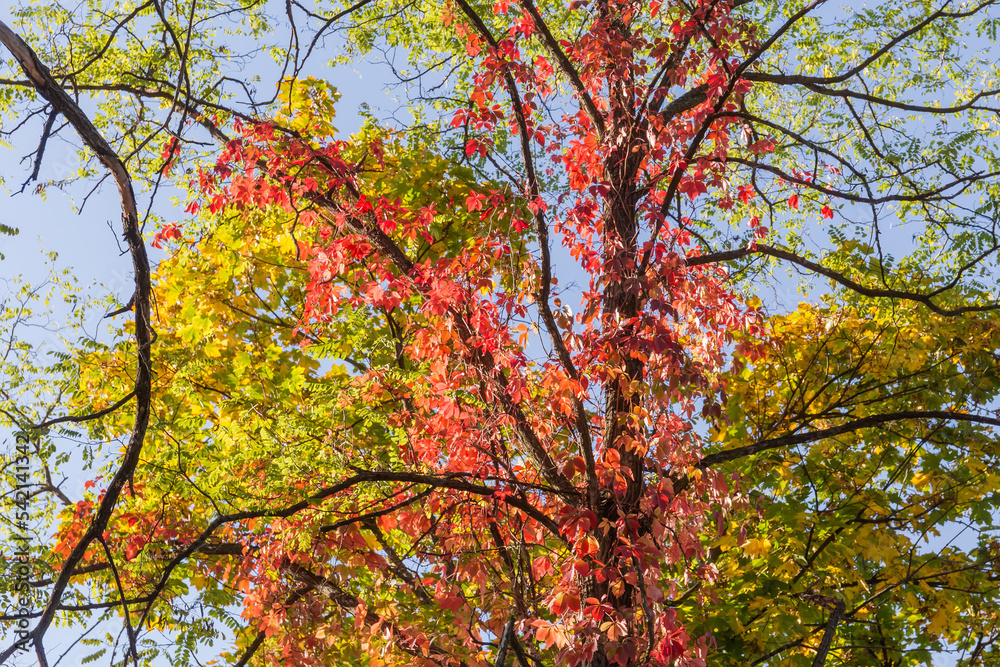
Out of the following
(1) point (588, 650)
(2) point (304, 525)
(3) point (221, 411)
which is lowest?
(1) point (588, 650)

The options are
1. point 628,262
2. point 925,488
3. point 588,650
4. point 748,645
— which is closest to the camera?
point 588,650

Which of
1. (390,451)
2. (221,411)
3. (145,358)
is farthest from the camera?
(221,411)

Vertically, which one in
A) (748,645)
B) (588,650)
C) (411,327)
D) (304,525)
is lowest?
(588,650)

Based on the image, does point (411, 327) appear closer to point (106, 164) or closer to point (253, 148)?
point (253, 148)

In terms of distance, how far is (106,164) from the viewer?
354cm

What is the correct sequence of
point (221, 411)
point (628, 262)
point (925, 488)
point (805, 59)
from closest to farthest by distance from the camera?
point (628, 262)
point (925, 488)
point (221, 411)
point (805, 59)

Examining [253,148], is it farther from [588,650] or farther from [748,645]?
[748,645]

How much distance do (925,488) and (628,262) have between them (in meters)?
4.48

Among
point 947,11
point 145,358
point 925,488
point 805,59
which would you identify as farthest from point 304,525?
point 805,59

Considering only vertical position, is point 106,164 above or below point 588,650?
above

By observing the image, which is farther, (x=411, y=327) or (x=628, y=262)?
(x=411, y=327)

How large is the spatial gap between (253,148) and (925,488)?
23.7 feet

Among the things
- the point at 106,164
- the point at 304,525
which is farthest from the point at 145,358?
the point at 304,525

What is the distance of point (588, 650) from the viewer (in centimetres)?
476
